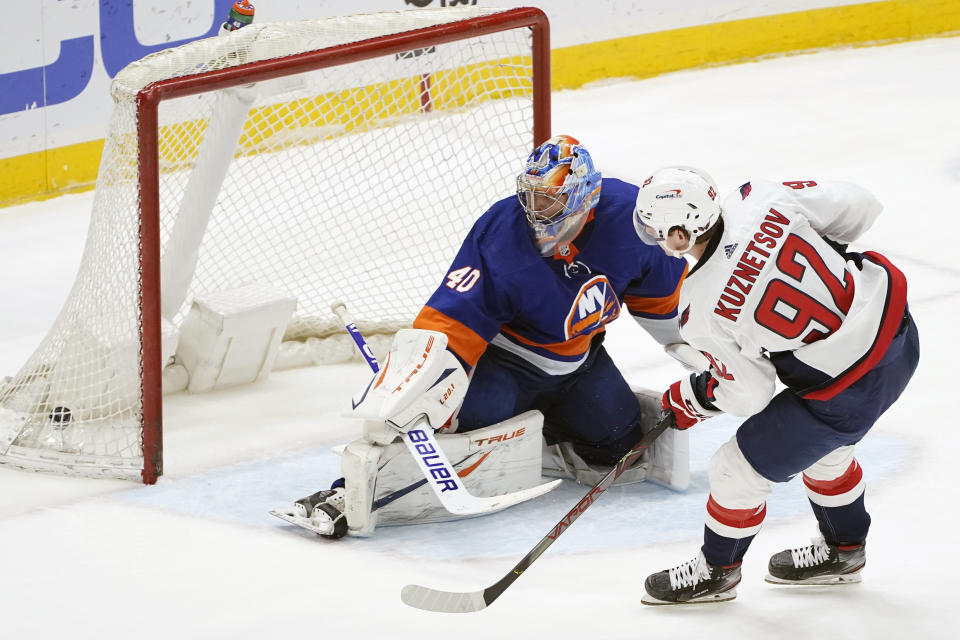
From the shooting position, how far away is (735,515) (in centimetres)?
258

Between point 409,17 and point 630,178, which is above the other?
point 409,17

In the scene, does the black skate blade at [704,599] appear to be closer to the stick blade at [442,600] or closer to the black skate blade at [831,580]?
the black skate blade at [831,580]

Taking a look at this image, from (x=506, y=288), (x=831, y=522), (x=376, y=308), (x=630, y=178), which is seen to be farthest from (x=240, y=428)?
(x=630, y=178)

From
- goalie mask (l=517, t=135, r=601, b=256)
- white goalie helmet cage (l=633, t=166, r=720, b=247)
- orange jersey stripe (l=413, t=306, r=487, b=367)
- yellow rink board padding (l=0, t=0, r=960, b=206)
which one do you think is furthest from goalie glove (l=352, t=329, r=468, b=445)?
yellow rink board padding (l=0, t=0, r=960, b=206)

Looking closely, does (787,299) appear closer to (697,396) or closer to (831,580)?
(697,396)

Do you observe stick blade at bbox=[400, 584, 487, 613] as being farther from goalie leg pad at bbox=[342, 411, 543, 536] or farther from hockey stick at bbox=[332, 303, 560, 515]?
goalie leg pad at bbox=[342, 411, 543, 536]

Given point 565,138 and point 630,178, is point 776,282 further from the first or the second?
point 630,178

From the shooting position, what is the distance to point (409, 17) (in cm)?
367

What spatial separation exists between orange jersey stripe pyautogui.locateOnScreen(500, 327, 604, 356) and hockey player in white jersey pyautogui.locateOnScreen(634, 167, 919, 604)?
1.92ft

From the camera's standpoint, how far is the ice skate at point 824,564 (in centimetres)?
273

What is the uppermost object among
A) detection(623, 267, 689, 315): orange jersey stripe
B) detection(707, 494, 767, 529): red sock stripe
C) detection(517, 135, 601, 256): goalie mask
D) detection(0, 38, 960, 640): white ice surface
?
detection(517, 135, 601, 256): goalie mask

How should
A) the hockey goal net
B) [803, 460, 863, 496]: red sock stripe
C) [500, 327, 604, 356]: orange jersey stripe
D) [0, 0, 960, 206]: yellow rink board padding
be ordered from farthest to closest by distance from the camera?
[0, 0, 960, 206]: yellow rink board padding < the hockey goal net < [500, 327, 604, 356]: orange jersey stripe < [803, 460, 863, 496]: red sock stripe

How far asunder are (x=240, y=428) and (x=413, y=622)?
122 centimetres

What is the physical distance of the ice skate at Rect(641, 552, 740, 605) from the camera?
266 cm
